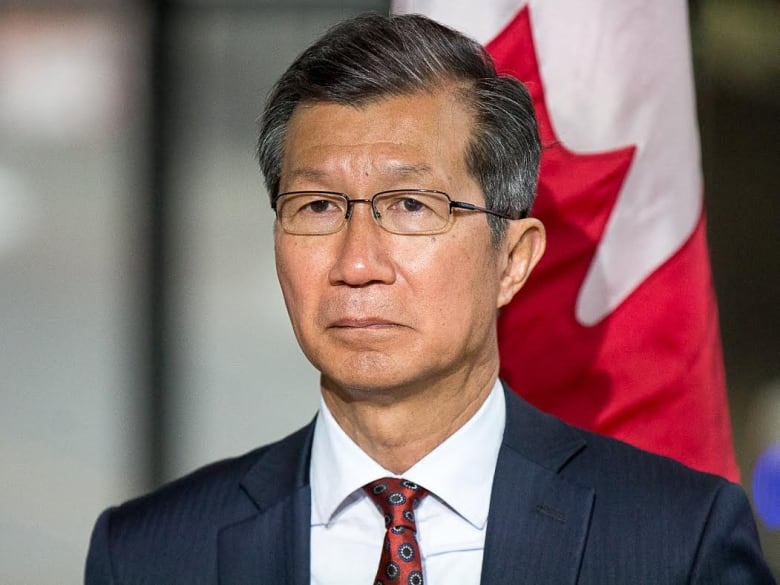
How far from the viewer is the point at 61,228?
13.7ft

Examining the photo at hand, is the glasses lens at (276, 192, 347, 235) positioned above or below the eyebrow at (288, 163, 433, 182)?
below

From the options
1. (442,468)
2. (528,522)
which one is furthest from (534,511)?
(442,468)

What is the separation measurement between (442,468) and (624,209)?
1.93ft

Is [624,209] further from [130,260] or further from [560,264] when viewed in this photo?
[130,260]

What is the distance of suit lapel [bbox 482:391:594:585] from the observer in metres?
1.74

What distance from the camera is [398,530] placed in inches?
69.8

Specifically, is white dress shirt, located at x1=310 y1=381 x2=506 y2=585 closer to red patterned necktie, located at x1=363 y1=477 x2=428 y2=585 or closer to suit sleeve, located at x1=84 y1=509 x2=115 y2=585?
red patterned necktie, located at x1=363 y1=477 x2=428 y2=585

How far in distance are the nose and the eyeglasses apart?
12mm

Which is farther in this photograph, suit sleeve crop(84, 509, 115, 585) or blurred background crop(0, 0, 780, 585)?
blurred background crop(0, 0, 780, 585)

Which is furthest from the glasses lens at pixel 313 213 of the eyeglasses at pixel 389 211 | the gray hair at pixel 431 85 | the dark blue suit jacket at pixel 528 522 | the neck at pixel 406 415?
the dark blue suit jacket at pixel 528 522

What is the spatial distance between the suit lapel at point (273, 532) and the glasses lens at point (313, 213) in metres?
0.37

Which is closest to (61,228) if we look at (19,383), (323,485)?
(19,383)

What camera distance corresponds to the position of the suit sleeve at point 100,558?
192cm

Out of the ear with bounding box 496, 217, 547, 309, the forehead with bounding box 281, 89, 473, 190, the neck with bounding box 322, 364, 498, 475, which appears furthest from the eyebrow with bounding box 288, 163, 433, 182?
the neck with bounding box 322, 364, 498, 475
